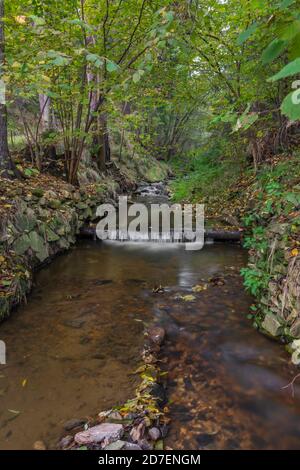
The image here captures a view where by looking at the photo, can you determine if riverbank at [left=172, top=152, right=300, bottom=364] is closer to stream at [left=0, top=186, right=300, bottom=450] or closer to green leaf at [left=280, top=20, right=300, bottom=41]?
stream at [left=0, top=186, right=300, bottom=450]

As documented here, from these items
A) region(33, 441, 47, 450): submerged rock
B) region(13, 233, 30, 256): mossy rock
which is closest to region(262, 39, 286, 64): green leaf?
region(33, 441, 47, 450): submerged rock

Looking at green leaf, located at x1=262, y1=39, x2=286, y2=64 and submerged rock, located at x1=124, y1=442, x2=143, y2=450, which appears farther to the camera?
submerged rock, located at x1=124, y1=442, x2=143, y2=450

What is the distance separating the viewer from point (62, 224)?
6.38 m

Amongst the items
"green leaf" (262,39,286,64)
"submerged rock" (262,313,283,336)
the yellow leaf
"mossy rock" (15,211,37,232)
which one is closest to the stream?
"submerged rock" (262,313,283,336)

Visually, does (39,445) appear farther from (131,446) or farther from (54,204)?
(54,204)

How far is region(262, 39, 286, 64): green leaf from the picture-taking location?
1.26 meters

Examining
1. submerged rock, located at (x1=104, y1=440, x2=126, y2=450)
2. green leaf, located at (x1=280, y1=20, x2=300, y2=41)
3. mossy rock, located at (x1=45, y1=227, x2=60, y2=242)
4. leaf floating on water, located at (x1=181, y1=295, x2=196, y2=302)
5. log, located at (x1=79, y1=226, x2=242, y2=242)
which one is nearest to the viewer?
green leaf, located at (x1=280, y1=20, x2=300, y2=41)

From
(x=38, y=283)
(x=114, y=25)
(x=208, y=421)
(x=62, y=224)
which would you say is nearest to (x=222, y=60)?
(x=114, y=25)

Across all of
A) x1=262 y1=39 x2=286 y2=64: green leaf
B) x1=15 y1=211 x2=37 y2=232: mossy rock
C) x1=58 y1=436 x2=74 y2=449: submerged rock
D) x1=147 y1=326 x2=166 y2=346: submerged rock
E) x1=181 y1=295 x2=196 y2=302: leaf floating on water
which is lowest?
x1=58 y1=436 x2=74 y2=449: submerged rock

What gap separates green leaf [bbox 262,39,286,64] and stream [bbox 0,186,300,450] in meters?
2.35

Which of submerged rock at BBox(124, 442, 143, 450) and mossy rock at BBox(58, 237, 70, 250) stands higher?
mossy rock at BBox(58, 237, 70, 250)

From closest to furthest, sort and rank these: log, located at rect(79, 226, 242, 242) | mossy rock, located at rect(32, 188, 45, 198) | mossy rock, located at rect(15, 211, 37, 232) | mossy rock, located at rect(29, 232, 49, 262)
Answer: mossy rock, located at rect(15, 211, 37, 232), mossy rock, located at rect(29, 232, 49, 262), mossy rock, located at rect(32, 188, 45, 198), log, located at rect(79, 226, 242, 242)
